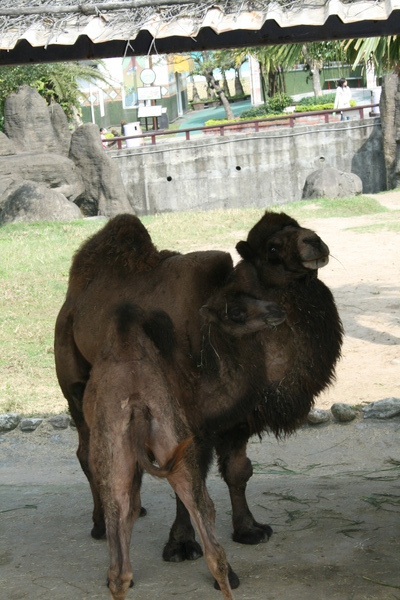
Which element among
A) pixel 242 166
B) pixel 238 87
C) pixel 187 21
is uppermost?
pixel 187 21

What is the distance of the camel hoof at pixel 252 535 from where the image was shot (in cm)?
515

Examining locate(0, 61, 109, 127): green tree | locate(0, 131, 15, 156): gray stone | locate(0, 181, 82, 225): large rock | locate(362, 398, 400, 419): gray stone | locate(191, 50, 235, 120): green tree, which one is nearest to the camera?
locate(362, 398, 400, 419): gray stone

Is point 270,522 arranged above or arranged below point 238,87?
below

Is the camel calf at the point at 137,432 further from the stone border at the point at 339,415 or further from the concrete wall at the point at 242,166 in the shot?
the concrete wall at the point at 242,166

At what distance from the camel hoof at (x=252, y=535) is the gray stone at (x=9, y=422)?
11.2 ft

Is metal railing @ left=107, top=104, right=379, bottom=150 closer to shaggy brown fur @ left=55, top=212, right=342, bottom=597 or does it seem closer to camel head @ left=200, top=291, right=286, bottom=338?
shaggy brown fur @ left=55, top=212, right=342, bottom=597

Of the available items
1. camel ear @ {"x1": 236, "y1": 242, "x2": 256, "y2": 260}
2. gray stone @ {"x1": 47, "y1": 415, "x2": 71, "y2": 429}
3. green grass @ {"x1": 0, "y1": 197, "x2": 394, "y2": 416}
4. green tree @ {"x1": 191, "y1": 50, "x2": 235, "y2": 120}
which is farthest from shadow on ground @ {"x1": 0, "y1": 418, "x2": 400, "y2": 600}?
green tree @ {"x1": 191, "y1": 50, "x2": 235, "y2": 120}

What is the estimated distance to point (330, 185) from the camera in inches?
992

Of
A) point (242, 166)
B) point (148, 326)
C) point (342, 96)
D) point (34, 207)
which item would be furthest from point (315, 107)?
point (148, 326)

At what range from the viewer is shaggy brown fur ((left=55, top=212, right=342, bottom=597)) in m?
4.43

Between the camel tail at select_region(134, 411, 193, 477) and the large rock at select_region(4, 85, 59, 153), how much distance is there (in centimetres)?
2486

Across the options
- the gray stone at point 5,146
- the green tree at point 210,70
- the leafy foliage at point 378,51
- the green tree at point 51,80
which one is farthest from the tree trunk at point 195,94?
the leafy foliage at point 378,51

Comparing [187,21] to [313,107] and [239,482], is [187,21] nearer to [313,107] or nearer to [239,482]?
[239,482]

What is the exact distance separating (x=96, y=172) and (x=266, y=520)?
23.0m
